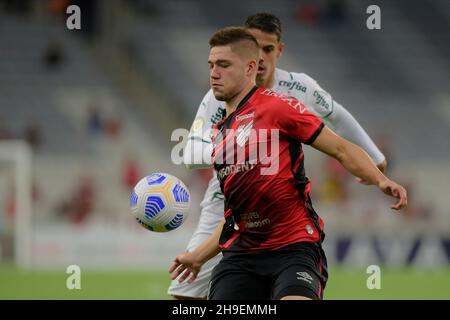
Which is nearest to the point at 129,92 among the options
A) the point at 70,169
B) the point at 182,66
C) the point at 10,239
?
the point at 182,66

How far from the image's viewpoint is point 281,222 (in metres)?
6.00

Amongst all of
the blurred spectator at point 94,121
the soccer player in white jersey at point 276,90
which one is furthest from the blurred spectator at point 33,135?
the soccer player in white jersey at point 276,90

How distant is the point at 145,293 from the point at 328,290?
2537mm

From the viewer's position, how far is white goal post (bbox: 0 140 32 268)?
19125 mm

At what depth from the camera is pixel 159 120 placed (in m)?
25.6

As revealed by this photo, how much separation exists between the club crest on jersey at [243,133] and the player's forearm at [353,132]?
1.58 meters

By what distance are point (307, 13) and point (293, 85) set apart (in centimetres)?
2152

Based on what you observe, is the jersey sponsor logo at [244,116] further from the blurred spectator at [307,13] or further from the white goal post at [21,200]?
the blurred spectator at [307,13]

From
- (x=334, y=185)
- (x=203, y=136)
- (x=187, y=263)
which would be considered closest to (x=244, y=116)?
(x=203, y=136)

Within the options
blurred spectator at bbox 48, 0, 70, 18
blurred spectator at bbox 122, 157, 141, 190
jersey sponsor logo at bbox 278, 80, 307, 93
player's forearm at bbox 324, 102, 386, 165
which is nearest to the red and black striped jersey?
jersey sponsor logo at bbox 278, 80, 307, 93

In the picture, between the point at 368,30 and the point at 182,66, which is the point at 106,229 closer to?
the point at 182,66

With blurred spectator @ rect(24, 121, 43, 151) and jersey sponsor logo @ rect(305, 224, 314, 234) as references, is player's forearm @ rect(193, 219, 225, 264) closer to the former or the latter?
jersey sponsor logo @ rect(305, 224, 314, 234)

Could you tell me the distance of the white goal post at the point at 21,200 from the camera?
1912cm

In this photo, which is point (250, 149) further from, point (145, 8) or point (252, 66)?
point (145, 8)
